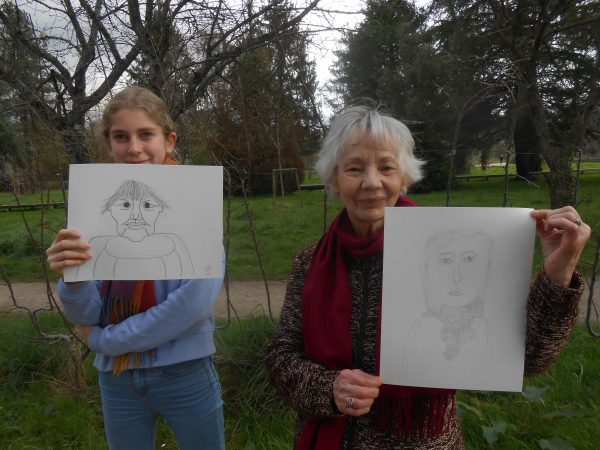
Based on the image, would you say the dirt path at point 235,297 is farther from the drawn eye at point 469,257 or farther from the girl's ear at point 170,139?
the drawn eye at point 469,257

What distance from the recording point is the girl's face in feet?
5.06

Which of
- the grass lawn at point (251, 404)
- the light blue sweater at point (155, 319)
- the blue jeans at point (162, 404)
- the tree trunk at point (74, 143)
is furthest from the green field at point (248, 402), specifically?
the light blue sweater at point (155, 319)

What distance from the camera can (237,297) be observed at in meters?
5.80

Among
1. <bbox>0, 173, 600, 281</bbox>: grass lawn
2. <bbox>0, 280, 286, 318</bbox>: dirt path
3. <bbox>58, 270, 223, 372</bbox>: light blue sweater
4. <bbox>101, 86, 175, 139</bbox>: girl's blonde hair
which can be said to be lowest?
<bbox>0, 280, 286, 318</bbox>: dirt path

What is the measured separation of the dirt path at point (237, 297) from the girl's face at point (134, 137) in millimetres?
3505

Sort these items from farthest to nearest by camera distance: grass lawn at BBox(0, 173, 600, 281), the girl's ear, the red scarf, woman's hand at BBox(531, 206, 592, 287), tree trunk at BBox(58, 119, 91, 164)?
grass lawn at BBox(0, 173, 600, 281) → tree trunk at BBox(58, 119, 91, 164) → the girl's ear → the red scarf → woman's hand at BBox(531, 206, 592, 287)

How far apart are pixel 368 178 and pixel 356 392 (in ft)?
1.96

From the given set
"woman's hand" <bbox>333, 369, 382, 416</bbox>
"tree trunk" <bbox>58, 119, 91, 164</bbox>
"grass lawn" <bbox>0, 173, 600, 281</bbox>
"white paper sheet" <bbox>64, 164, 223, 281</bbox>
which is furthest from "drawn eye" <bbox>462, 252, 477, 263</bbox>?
"grass lawn" <bbox>0, 173, 600, 281</bbox>

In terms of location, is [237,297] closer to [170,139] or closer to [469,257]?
[170,139]

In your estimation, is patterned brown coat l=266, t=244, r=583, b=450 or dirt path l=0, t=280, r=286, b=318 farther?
dirt path l=0, t=280, r=286, b=318

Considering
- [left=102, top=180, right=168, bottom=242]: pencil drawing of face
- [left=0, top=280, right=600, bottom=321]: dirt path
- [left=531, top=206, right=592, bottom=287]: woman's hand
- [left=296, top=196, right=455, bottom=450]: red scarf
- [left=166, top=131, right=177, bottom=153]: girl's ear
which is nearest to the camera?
[left=531, top=206, right=592, bottom=287]: woman's hand

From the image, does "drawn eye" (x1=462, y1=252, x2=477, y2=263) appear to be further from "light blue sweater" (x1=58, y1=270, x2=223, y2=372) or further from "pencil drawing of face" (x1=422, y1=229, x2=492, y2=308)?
"light blue sweater" (x1=58, y1=270, x2=223, y2=372)

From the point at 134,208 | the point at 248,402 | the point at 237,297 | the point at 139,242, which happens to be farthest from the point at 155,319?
the point at 237,297

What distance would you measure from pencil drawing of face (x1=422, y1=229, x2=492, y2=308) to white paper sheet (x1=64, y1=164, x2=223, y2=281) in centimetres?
67
